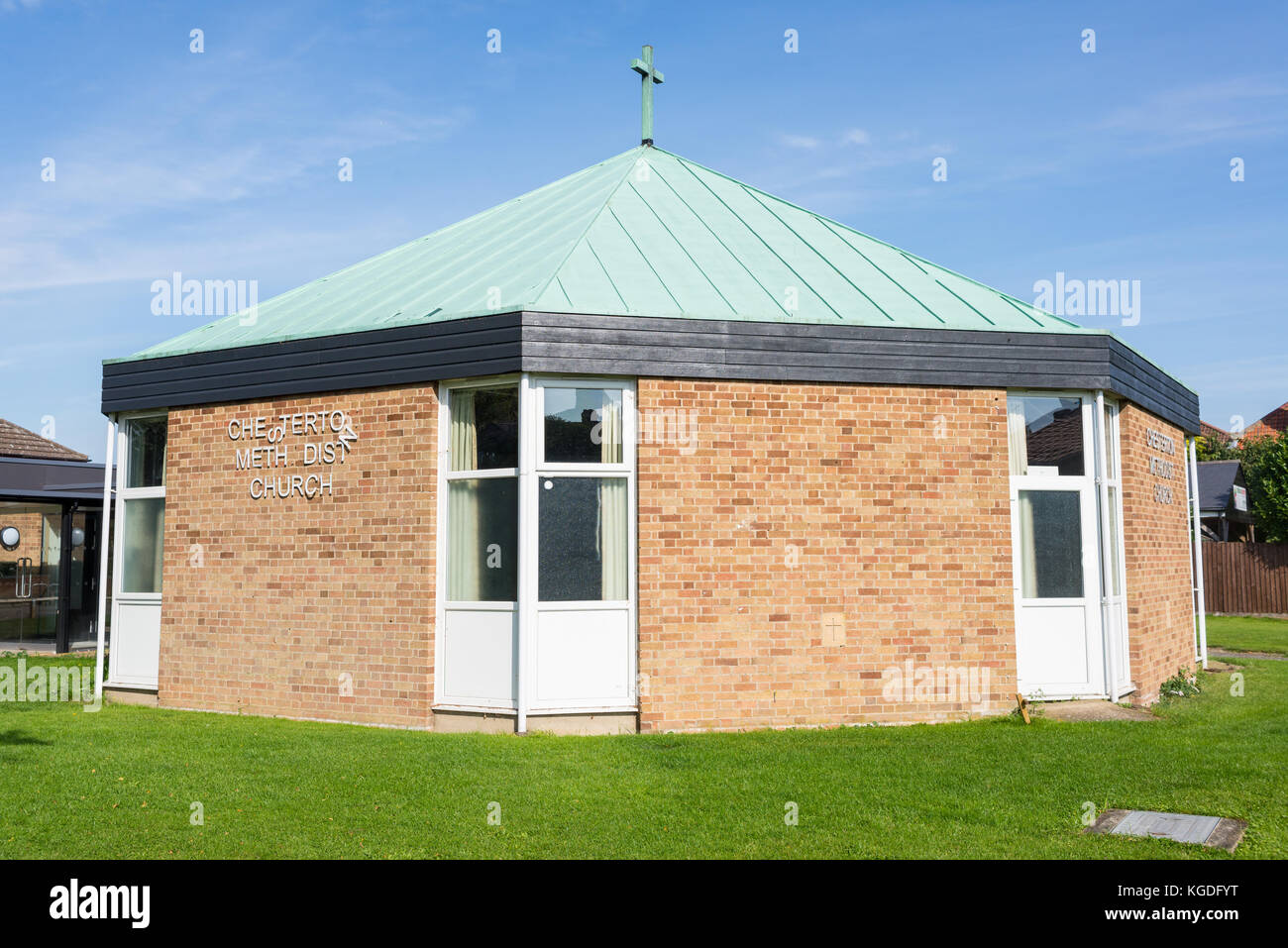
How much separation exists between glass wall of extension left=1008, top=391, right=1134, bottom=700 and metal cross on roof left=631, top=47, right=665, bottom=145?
629 cm

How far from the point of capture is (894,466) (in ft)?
33.1

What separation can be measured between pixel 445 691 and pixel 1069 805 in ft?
18.0

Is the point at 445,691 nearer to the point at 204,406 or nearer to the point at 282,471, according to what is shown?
the point at 282,471

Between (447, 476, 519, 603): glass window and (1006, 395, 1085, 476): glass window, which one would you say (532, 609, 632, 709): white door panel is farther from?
(1006, 395, 1085, 476): glass window

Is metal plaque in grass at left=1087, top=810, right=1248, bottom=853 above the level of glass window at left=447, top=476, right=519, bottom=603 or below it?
below

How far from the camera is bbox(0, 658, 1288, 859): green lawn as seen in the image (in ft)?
19.2

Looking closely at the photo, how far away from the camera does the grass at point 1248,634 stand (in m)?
18.3

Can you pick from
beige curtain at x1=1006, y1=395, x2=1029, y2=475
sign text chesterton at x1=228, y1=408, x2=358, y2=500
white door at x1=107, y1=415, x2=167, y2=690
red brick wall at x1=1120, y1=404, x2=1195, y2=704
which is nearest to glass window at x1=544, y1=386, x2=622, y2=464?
sign text chesterton at x1=228, y1=408, x2=358, y2=500

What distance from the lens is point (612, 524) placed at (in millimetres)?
9688

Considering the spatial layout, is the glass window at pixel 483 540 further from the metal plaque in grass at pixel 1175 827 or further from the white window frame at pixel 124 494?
the metal plaque in grass at pixel 1175 827

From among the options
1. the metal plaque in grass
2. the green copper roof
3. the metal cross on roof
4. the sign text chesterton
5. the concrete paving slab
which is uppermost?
the metal cross on roof

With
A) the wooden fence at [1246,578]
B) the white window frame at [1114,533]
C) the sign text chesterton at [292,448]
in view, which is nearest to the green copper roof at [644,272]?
the sign text chesterton at [292,448]

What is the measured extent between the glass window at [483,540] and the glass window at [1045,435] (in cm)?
503
